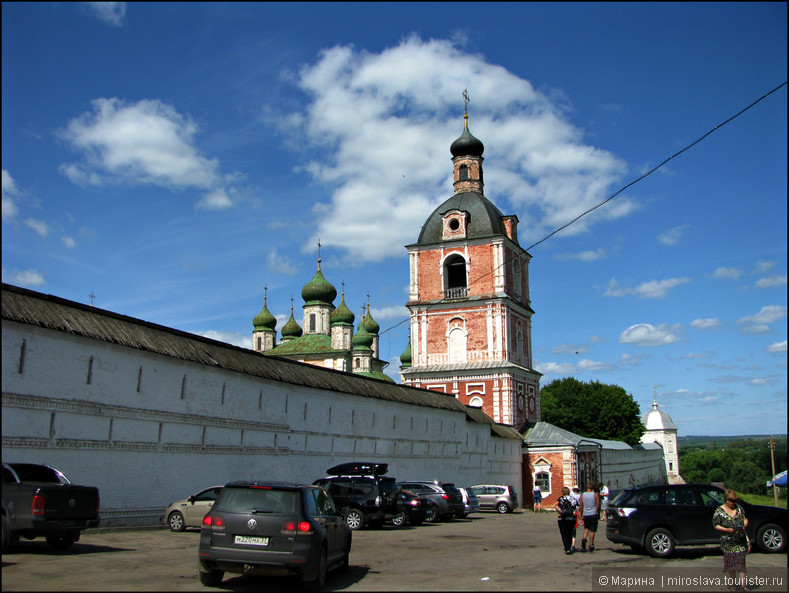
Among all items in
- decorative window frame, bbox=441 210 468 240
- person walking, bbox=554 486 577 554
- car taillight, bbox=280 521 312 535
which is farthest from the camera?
decorative window frame, bbox=441 210 468 240

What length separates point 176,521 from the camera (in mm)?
18344

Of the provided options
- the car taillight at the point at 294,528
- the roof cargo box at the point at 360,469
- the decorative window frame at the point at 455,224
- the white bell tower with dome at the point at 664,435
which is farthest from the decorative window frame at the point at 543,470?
the white bell tower with dome at the point at 664,435

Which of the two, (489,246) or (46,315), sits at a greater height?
(489,246)

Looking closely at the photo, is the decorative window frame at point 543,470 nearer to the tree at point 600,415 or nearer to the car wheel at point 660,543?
the tree at point 600,415

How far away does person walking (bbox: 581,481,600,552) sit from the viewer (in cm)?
1578

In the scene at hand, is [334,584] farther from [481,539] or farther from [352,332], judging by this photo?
[352,332]

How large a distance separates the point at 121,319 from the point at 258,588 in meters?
11.5

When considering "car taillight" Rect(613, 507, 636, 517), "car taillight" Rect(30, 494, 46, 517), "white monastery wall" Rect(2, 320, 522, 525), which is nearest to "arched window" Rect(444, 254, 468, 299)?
"white monastery wall" Rect(2, 320, 522, 525)

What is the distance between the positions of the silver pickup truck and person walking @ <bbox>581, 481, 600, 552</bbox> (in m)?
9.80

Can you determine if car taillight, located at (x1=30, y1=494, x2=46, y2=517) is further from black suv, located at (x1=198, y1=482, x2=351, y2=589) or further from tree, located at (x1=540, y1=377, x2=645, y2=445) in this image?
tree, located at (x1=540, y1=377, x2=645, y2=445)

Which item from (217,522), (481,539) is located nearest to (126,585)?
(217,522)

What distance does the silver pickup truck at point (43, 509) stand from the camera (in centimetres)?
1193

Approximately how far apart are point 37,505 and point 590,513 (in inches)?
425

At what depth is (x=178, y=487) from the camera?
2064 cm
